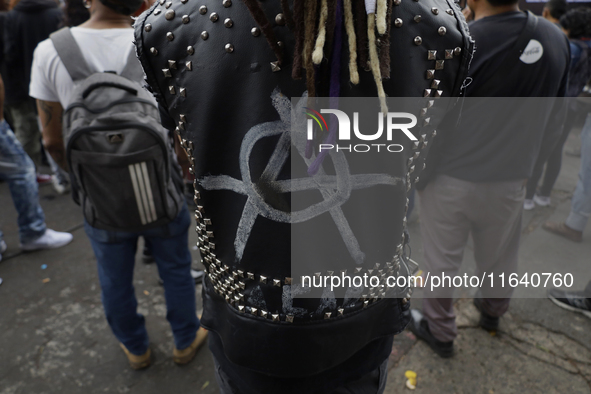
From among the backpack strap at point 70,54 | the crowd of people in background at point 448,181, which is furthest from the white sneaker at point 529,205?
the backpack strap at point 70,54

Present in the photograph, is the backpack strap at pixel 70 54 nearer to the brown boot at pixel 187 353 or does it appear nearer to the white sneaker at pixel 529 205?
the brown boot at pixel 187 353

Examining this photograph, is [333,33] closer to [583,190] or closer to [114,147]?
[114,147]

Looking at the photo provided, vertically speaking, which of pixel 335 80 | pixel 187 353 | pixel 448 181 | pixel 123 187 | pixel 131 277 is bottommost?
pixel 187 353

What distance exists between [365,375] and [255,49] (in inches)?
41.5

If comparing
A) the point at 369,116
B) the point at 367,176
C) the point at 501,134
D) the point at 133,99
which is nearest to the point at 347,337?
the point at 367,176

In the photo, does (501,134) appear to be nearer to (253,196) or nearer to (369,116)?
(369,116)

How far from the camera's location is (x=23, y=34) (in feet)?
13.6

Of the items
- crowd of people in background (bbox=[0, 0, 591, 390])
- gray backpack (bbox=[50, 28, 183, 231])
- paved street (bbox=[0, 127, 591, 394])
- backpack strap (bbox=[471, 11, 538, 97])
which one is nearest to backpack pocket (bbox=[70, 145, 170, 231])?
gray backpack (bbox=[50, 28, 183, 231])

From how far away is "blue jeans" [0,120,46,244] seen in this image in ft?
10.6

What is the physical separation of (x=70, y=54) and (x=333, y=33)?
155cm

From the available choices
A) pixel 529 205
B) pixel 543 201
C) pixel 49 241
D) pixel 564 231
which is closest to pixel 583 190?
pixel 564 231

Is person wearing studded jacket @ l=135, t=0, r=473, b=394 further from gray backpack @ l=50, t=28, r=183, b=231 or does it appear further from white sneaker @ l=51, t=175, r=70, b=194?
white sneaker @ l=51, t=175, r=70, b=194

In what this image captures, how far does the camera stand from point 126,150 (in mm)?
1753

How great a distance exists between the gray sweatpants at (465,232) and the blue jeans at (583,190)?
1696 millimetres
